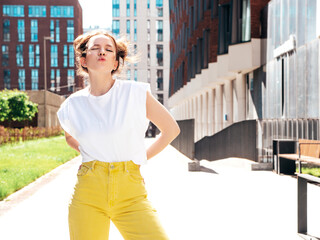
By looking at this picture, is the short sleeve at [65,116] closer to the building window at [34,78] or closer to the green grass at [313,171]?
the green grass at [313,171]

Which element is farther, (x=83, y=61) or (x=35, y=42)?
(x=35, y=42)

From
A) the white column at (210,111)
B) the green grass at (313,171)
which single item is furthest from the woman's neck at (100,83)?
the white column at (210,111)

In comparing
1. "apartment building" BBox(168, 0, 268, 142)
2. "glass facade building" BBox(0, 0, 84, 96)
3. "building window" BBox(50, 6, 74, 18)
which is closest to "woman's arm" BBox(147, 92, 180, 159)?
"apartment building" BBox(168, 0, 268, 142)

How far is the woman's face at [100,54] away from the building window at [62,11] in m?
94.1

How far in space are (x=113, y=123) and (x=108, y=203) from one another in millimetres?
421

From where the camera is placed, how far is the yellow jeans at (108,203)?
228cm

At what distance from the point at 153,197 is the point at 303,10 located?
10334mm

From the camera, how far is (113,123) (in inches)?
95.3

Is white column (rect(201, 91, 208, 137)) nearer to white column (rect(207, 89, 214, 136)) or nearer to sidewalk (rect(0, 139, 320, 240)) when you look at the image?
white column (rect(207, 89, 214, 136))

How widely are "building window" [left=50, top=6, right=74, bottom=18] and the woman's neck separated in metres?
94.1

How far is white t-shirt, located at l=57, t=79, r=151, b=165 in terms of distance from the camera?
240 cm

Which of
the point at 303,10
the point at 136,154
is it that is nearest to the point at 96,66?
the point at 136,154

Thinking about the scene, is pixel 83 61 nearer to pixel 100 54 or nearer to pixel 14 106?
pixel 100 54

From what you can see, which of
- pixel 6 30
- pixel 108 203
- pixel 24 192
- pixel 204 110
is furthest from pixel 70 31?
pixel 108 203
